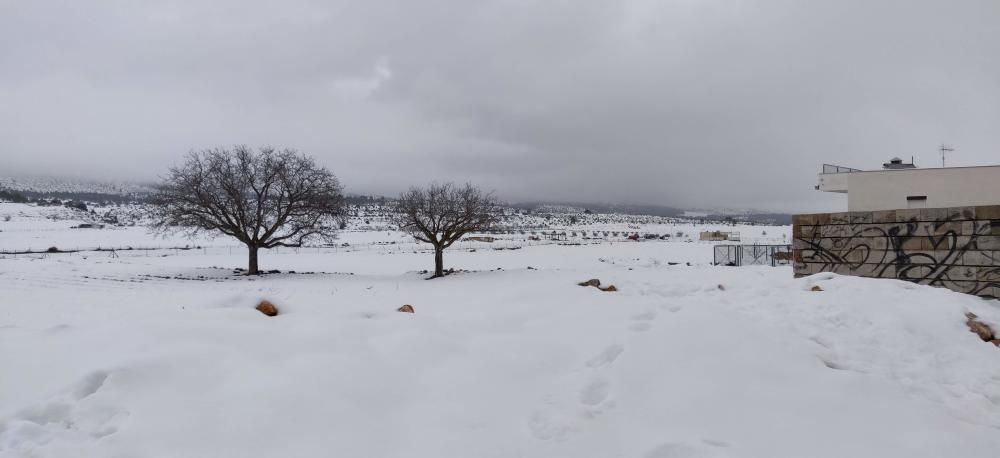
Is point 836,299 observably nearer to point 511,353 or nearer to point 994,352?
point 994,352

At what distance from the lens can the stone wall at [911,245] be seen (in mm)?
9212

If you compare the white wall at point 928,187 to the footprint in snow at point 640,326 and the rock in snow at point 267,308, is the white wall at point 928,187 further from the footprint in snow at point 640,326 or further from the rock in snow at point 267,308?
the rock in snow at point 267,308

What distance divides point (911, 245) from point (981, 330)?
5107 mm

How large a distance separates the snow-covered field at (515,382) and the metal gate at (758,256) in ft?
72.2

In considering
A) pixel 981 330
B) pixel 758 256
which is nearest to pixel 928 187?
pixel 758 256

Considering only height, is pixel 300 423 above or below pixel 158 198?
below

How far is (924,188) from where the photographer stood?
895 inches

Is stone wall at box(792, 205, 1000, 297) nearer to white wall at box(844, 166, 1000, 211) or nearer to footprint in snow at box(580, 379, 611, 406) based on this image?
footprint in snow at box(580, 379, 611, 406)

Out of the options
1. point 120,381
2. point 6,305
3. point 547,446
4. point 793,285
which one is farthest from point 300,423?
point 6,305

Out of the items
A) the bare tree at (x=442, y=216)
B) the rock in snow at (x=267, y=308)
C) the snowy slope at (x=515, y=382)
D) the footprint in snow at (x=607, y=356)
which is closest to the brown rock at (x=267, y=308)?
the rock in snow at (x=267, y=308)

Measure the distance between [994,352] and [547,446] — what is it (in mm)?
5578

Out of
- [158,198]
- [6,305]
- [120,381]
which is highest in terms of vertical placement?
[158,198]

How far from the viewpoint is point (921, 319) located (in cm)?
603

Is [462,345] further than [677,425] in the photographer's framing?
Yes
